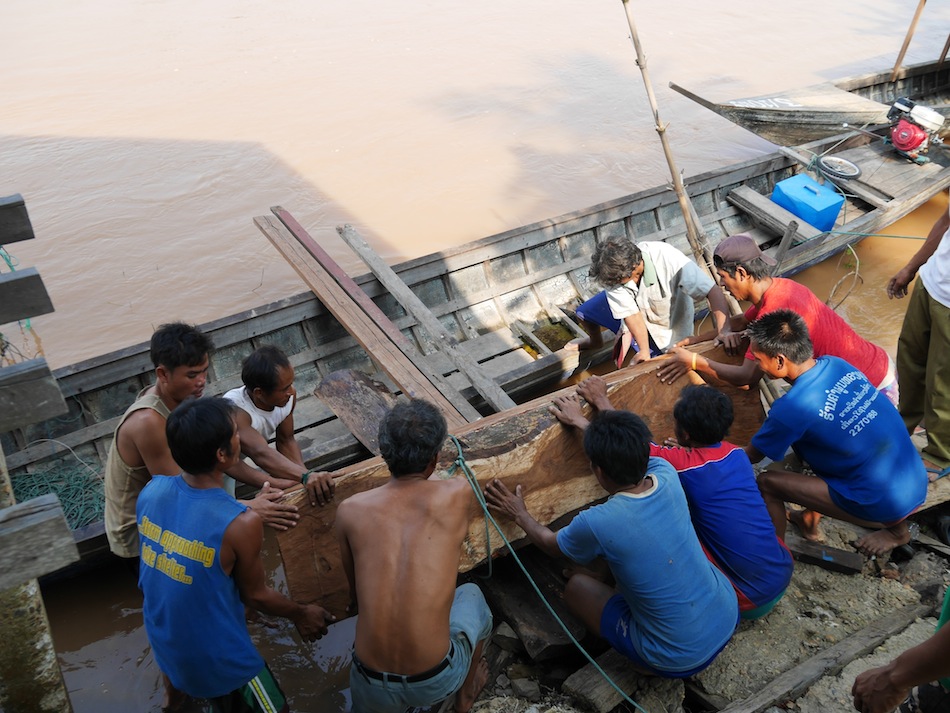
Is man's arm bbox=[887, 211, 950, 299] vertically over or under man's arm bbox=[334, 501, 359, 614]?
under

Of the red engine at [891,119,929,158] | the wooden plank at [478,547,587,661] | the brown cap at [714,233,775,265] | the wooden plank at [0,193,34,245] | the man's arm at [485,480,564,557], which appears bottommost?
the red engine at [891,119,929,158]

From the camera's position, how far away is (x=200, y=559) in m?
2.40

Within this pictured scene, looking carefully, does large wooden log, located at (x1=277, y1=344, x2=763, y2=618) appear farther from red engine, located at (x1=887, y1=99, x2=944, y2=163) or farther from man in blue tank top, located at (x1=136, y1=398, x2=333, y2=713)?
red engine, located at (x1=887, y1=99, x2=944, y2=163)

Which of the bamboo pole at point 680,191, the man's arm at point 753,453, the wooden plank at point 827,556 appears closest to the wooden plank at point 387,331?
the man's arm at point 753,453

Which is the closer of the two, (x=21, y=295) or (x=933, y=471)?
(x=21, y=295)

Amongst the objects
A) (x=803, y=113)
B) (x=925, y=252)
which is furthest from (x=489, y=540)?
(x=803, y=113)

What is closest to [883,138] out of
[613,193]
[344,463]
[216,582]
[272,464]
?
[613,193]

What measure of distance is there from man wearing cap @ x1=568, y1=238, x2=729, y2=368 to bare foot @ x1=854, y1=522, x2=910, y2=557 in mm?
1252

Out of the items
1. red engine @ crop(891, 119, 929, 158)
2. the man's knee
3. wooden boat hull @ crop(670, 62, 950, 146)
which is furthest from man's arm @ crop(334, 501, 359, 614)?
red engine @ crop(891, 119, 929, 158)

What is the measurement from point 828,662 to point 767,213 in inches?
189

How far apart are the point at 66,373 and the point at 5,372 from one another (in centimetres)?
225

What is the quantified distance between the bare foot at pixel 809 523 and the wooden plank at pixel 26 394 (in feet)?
10.8

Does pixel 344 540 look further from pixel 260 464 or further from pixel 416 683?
pixel 260 464

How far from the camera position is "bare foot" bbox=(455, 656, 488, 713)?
2.95 m
